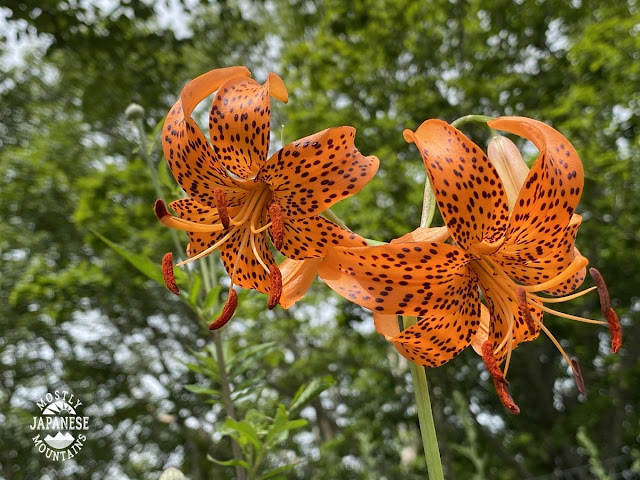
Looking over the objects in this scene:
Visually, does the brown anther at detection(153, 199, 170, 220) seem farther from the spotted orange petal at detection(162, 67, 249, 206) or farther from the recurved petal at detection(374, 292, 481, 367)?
the recurved petal at detection(374, 292, 481, 367)

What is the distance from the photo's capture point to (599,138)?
227 inches

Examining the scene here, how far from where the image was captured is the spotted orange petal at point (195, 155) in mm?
711

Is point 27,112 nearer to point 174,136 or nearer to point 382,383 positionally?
point 382,383

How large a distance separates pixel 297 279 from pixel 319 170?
14 centimetres

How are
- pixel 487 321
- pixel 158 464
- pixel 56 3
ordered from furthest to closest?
pixel 158 464, pixel 56 3, pixel 487 321

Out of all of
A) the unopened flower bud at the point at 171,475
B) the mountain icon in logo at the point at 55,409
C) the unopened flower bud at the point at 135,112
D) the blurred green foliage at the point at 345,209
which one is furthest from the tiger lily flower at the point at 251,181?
the blurred green foliage at the point at 345,209

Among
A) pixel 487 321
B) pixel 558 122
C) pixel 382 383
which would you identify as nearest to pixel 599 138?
pixel 558 122

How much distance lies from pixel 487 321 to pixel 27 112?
947 cm

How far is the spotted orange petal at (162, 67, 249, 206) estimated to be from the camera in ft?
2.33

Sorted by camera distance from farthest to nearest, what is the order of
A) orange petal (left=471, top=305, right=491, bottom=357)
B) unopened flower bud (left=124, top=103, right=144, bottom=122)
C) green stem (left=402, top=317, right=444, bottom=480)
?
unopened flower bud (left=124, top=103, right=144, bottom=122) → orange petal (left=471, top=305, right=491, bottom=357) → green stem (left=402, top=317, right=444, bottom=480)

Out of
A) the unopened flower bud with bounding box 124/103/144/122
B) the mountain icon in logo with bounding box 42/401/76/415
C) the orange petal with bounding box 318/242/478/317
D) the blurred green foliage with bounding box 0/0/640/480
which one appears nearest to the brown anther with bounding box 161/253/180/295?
the orange petal with bounding box 318/242/478/317

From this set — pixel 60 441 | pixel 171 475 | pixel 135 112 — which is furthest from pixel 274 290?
pixel 60 441

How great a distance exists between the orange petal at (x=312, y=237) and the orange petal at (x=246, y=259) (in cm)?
9

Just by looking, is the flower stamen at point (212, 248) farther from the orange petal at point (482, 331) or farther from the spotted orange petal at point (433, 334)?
the orange petal at point (482, 331)
